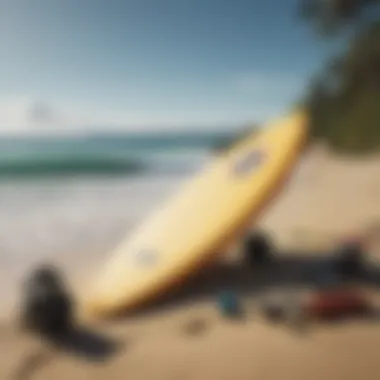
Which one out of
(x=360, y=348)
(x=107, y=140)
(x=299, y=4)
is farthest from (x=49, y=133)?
(x=360, y=348)

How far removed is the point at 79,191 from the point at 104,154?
11cm

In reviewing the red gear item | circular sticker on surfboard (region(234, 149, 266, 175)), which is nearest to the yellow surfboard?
circular sticker on surfboard (region(234, 149, 266, 175))

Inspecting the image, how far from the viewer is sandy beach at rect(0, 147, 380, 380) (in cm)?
101

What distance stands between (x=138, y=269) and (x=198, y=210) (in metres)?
0.18

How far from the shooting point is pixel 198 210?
1.18 metres

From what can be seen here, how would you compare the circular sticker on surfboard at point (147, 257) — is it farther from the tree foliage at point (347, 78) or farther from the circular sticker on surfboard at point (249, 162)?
the tree foliage at point (347, 78)

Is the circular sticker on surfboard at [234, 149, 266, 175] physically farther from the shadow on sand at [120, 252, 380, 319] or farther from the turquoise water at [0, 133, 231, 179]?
the shadow on sand at [120, 252, 380, 319]

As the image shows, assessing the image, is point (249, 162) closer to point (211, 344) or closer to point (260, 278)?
point (260, 278)

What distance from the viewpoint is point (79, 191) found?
4.07ft

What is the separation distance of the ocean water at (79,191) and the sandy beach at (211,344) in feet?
0.17

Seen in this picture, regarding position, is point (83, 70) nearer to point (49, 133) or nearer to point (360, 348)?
point (49, 133)

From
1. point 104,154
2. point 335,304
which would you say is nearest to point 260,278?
point 335,304

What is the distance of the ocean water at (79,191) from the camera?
1.13m

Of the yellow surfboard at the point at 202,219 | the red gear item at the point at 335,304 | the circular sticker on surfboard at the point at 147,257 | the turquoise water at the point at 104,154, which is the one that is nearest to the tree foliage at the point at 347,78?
the yellow surfboard at the point at 202,219
